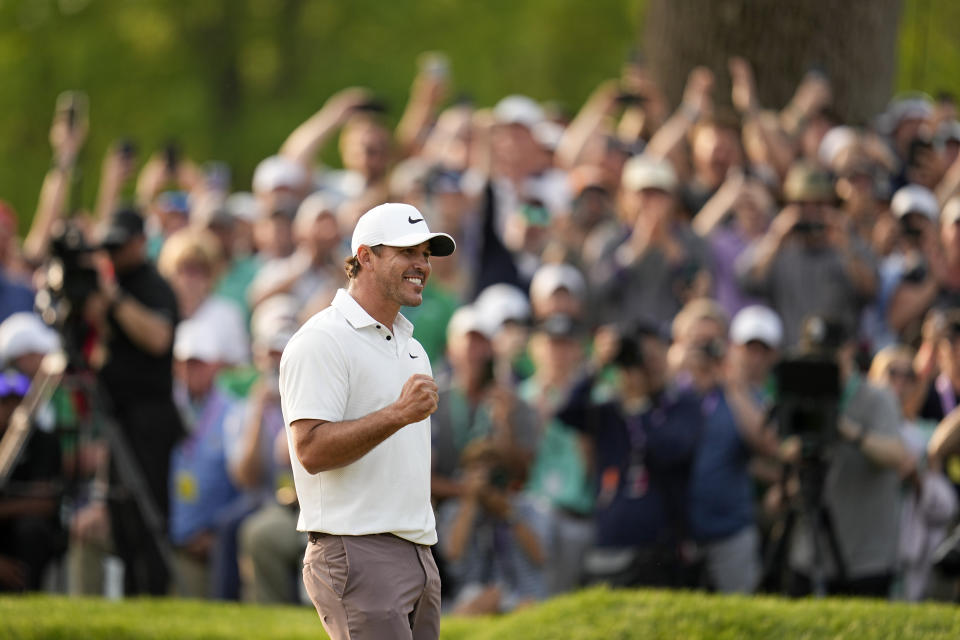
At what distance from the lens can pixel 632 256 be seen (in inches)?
442

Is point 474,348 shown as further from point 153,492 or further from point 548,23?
point 548,23

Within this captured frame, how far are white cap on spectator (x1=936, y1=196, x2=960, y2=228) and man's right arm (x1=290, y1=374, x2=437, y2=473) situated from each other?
20.3 ft

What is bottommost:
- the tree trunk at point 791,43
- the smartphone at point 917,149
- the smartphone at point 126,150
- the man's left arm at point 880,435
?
the man's left arm at point 880,435

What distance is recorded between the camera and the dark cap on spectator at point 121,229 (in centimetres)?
968

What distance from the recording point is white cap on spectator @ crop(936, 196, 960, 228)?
1080cm

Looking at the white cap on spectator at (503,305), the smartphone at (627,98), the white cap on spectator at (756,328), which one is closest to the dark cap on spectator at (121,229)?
the white cap on spectator at (503,305)

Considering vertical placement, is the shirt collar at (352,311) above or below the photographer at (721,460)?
above

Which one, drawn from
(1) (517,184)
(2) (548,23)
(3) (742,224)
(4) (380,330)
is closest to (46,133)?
(2) (548,23)

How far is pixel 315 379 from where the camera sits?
5617 millimetres

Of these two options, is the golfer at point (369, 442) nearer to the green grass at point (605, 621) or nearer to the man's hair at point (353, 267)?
the man's hair at point (353, 267)

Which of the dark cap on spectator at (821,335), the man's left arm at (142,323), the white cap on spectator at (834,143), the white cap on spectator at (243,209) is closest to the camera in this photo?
the dark cap on spectator at (821,335)

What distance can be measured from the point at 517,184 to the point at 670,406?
3552mm

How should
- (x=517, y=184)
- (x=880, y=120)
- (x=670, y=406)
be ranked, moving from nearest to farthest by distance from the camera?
1. (x=670, y=406)
2. (x=517, y=184)
3. (x=880, y=120)

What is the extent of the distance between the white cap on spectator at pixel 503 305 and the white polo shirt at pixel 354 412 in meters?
5.03
